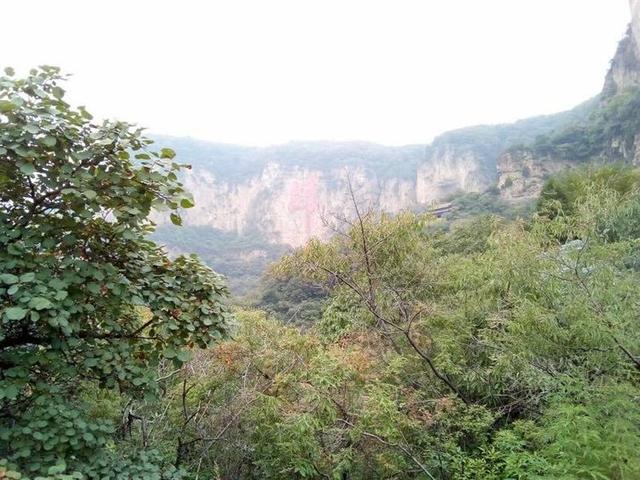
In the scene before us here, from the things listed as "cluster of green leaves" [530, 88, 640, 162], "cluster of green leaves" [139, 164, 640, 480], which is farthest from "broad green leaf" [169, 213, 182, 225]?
"cluster of green leaves" [530, 88, 640, 162]

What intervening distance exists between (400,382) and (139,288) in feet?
11.4

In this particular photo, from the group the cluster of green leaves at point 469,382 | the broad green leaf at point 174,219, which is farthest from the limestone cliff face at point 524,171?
the broad green leaf at point 174,219

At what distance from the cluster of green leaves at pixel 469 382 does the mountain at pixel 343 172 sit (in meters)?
34.5

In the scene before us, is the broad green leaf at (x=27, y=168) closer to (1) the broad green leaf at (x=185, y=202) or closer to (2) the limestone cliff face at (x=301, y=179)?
(1) the broad green leaf at (x=185, y=202)

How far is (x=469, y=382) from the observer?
4.95m

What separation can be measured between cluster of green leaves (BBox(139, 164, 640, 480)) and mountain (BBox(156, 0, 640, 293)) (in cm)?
3447

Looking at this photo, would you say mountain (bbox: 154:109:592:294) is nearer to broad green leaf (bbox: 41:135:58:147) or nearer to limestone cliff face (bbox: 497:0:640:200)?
limestone cliff face (bbox: 497:0:640:200)

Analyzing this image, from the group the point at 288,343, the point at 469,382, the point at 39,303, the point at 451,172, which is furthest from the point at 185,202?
the point at 451,172

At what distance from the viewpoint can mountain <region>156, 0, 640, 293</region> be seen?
132 ft

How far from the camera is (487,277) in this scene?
5367mm

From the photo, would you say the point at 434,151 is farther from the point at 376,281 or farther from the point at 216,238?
the point at 376,281

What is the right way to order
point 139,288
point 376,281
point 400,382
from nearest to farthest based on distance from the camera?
point 139,288
point 400,382
point 376,281

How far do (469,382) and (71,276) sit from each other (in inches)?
163

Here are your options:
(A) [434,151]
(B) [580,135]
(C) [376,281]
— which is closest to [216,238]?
(A) [434,151]
